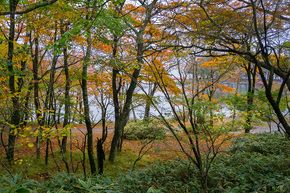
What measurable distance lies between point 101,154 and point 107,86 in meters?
2.97

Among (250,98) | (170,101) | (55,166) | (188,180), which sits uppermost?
(250,98)

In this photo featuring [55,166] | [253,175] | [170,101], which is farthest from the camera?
[55,166]

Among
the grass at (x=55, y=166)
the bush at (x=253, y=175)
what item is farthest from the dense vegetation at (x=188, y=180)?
the grass at (x=55, y=166)

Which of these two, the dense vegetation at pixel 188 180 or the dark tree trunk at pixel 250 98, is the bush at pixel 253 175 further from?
the dark tree trunk at pixel 250 98

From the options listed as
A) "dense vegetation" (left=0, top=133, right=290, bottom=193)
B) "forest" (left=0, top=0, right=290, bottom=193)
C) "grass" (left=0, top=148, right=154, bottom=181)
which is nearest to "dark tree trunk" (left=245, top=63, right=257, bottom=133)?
"forest" (left=0, top=0, right=290, bottom=193)

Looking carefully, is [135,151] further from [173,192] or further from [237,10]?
[237,10]

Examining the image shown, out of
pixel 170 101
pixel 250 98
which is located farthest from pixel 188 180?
pixel 250 98

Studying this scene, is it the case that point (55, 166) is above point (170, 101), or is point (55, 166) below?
below

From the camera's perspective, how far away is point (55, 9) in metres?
4.27

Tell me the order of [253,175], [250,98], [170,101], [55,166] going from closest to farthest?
[170,101], [253,175], [55,166], [250,98]

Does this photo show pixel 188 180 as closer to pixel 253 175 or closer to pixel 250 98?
pixel 253 175

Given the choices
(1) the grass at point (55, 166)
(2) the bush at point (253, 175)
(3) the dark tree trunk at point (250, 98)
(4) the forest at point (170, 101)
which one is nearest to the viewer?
(2) the bush at point (253, 175)

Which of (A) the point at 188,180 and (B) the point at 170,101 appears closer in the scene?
(B) the point at 170,101

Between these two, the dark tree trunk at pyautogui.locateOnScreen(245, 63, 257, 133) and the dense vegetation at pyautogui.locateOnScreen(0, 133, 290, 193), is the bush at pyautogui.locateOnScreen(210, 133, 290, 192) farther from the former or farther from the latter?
the dark tree trunk at pyautogui.locateOnScreen(245, 63, 257, 133)
